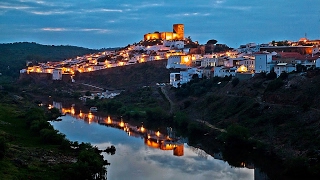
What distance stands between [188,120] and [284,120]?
8187 millimetres

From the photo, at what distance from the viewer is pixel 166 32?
75125 millimetres

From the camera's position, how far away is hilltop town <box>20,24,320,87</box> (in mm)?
36906

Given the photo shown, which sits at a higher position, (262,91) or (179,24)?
(179,24)

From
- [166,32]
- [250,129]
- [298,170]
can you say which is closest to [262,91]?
[250,129]

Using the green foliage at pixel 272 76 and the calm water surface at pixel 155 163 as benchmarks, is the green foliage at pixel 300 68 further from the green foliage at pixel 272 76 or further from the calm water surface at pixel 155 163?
the calm water surface at pixel 155 163

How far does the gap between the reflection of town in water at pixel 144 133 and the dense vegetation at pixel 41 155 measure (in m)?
5.05

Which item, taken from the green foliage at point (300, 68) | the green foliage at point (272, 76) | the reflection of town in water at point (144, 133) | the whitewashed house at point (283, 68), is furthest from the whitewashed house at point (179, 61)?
the green foliage at point (300, 68)

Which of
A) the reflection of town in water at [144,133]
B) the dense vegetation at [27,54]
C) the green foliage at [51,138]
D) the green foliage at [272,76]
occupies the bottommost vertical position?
the reflection of town in water at [144,133]

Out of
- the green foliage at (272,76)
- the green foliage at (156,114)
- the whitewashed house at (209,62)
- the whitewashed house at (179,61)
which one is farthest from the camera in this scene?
the whitewashed house at (179,61)

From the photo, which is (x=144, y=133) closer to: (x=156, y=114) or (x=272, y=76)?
(x=156, y=114)

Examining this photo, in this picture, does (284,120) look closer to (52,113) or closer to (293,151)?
(293,151)

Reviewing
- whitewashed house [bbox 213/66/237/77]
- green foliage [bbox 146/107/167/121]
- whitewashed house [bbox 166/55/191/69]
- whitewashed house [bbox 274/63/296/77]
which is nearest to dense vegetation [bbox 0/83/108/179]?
green foliage [bbox 146/107/167/121]

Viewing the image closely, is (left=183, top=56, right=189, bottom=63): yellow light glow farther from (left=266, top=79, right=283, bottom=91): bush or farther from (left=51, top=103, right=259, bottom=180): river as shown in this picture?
(left=266, top=79, right=283, bottom=91): bush

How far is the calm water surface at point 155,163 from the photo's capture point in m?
19.5
